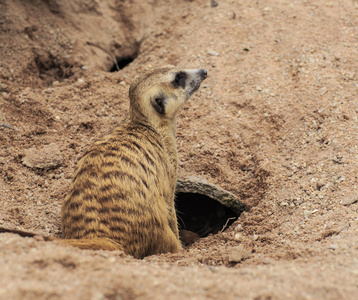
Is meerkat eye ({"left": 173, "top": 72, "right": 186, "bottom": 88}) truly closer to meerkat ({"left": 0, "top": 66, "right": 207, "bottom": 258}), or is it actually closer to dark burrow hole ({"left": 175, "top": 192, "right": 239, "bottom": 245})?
meerkat ({"left": 0, "top": 66, "right": 207, "bottom": 258})

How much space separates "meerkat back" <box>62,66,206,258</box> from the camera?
2359mm

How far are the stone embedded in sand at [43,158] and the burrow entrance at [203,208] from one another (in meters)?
1.11

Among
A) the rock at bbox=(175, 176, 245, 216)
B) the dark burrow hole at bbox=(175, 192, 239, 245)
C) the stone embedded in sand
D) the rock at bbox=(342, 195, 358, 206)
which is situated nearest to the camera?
the rock at bbox=(342, 195, 358, 206)

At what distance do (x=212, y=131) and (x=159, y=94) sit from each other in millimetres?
942

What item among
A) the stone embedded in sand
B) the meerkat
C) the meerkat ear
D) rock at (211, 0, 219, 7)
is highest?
rock at (211, 0, 219, 7)

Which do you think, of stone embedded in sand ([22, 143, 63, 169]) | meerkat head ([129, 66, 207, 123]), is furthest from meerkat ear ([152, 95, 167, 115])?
stone embedded in sand ([22, 143, 63, 169])

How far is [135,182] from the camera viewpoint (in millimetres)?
2533

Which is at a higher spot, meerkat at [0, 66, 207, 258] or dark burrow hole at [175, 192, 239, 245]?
meerkat at [0, 66, 207, 258]

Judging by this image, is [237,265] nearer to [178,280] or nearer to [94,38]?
[178,280]

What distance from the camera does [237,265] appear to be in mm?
2416

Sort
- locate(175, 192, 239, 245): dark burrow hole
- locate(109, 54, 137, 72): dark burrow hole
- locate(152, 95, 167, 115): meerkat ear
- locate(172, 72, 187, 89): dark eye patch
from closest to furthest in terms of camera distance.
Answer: locate(152, 95, 167, 115): meerkat ear
locate(172, 72, 187, 89): dark eye patch
locate(175, 192, 239, 245): dark burrow hole
locate(109, 54, 137, 72): dark burrow hole

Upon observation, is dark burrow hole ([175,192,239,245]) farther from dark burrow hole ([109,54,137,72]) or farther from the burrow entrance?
dark burrow hole ([109,54,137,72])

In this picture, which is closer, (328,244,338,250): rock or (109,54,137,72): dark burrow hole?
(328,244,338,250): rock

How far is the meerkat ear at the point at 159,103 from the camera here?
312cm
